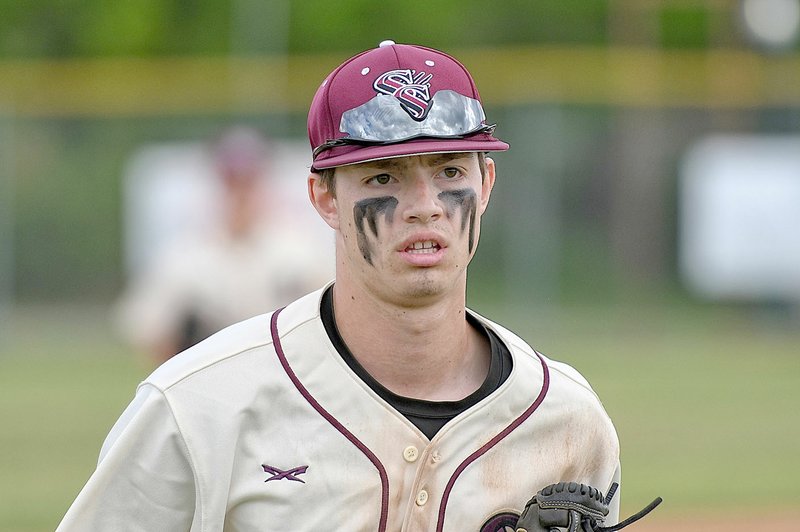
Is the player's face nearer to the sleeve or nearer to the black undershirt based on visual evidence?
the black undershirt

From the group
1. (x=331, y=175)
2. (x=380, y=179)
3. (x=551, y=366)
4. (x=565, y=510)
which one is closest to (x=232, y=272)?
(x=551, y=366)

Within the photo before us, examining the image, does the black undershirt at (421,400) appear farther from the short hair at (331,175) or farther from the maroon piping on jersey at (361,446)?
the short hair at (331,175)

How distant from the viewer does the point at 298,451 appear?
319cm

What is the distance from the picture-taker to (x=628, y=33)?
829 inches

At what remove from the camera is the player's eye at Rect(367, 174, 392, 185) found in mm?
3188

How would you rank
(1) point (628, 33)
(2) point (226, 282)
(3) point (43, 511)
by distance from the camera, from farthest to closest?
1. (1) point (628, 33)
2. (3) point (43, 511)
3. (2) point (226, 282)

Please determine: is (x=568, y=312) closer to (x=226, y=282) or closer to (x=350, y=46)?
(x=350, y=46)

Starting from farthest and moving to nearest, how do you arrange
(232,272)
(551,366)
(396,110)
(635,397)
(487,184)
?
1. (635,397)
2. (232,272)
3. (551,366)
4. (487,184)
5. (396,110)

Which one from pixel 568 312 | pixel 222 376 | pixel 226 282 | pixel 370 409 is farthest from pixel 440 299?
pixel 568 312

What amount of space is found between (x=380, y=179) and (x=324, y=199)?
0.63 ft

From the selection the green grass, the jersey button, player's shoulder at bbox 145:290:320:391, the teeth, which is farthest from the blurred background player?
the teeth

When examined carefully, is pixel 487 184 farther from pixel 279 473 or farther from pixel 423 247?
pixel 279 473

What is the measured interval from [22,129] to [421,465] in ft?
50.3

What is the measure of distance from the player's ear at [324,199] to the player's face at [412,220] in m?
0.05
